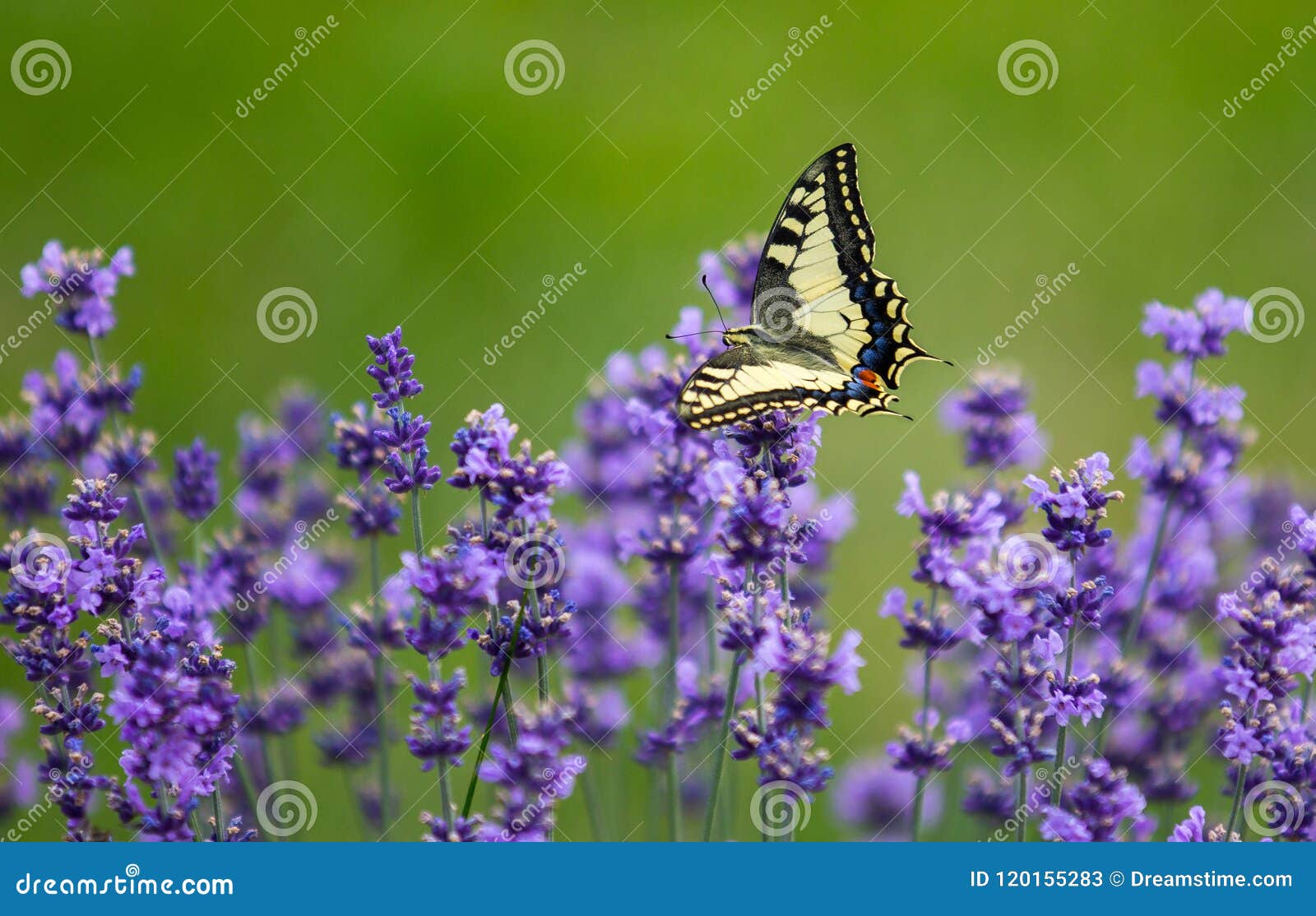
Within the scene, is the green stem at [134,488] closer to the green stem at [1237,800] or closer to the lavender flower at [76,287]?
the lavender flower at [76,287]

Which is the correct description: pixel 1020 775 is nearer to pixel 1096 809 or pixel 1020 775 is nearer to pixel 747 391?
pixel 1096 809

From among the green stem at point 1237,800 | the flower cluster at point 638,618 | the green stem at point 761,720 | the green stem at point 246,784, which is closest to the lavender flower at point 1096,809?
the flower cluster at point 638,618

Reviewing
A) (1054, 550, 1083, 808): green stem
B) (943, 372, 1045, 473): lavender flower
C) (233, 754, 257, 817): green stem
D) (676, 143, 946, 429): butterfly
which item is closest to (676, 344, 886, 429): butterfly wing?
(676, 143, 946, 429): butterfly

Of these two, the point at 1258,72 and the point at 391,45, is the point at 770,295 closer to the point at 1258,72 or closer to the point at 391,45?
the point at 391,45

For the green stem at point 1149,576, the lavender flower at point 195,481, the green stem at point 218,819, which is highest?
the lavender flower at point 195,481

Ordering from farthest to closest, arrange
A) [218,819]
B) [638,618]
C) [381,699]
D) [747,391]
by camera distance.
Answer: [638,618] → [381,699] → [747,391] → [218,819]

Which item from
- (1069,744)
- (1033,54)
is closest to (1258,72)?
(1033,54)

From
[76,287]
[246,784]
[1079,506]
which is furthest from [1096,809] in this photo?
[76,287]
